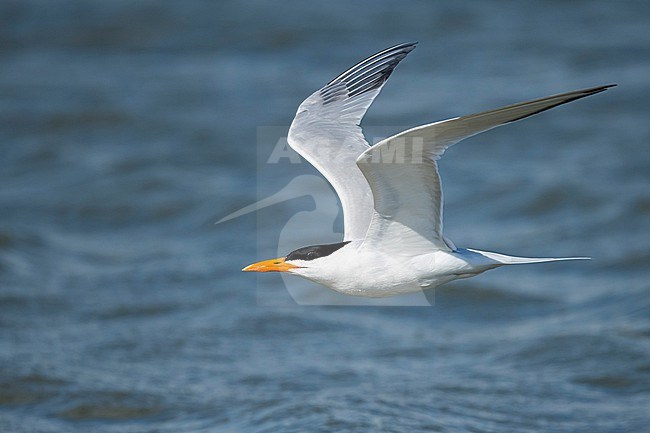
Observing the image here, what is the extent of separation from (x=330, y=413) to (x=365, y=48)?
7.96m

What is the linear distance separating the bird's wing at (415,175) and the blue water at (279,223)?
72.8 inches

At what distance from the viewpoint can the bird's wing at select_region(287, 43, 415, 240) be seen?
5.86 m

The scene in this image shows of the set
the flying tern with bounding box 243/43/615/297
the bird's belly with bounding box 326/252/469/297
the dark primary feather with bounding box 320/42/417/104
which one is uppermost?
the dark primary feather with bounding box 320/42/417/104

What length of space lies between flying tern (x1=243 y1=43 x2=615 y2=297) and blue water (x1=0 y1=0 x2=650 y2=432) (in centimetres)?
166

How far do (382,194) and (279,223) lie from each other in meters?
5.93

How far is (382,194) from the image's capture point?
500 centimetres

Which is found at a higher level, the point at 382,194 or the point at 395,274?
the point at 382,194

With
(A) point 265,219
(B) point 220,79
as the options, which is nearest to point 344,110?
(A) point 265,219

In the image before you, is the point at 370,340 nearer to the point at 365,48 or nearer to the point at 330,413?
the point at 330,413

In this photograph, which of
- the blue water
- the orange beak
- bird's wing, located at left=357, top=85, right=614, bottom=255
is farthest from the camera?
the blue water

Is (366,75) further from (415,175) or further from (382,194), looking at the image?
(415,175)

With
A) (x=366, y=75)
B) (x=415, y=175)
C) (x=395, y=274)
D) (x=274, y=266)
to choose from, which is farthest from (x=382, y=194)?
(x=366, y=75)

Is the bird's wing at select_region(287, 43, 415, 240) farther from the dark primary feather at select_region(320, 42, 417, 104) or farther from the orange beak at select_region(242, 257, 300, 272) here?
the orange beak at select_region(242, 257, 300, 272)

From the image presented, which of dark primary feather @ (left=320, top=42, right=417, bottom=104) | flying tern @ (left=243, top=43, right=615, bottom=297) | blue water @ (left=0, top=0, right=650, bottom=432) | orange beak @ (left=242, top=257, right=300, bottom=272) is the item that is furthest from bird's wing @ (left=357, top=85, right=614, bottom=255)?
blue water @ (left=0, top=0, right=650, bottom=432)
